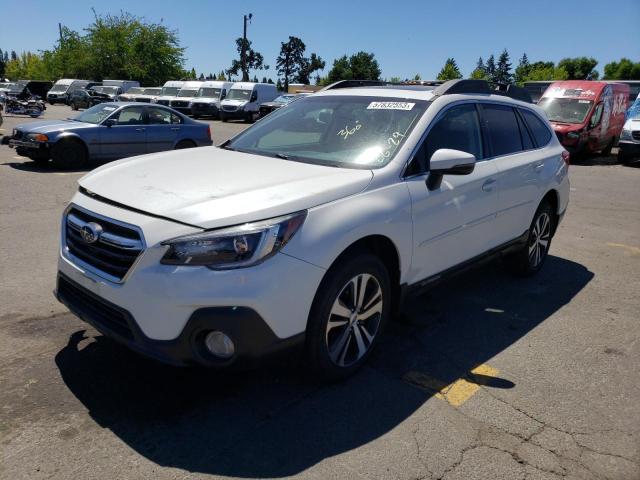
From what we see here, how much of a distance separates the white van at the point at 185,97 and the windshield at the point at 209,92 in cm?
32

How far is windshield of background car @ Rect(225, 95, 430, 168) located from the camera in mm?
3674

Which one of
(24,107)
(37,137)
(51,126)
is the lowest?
(37,137)

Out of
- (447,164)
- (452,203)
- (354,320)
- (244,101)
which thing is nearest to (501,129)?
(452,203)

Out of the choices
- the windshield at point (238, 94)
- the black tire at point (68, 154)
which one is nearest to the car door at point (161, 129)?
the black tire at point (68, 154)

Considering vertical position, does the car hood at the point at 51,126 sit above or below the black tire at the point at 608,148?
above

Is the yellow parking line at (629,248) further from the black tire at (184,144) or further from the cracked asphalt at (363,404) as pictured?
the black tire at (184,144)

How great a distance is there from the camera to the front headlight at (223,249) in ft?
8.68

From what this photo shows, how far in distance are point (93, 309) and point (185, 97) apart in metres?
30.0

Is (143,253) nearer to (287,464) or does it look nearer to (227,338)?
(227,338)

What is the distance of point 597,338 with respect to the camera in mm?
4164

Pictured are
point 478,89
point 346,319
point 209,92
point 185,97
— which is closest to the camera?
point 346,319

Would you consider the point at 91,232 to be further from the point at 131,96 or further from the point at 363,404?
the point at 131,96

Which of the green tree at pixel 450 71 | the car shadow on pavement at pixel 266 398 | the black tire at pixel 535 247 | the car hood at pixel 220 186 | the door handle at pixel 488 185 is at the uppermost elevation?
the green tree at pixel 450 71

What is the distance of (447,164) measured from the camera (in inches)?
138
